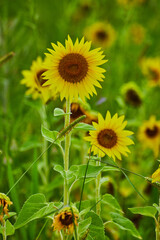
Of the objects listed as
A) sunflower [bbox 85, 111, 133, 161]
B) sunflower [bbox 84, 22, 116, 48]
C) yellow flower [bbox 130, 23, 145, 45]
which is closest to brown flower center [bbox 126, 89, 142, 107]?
sunflower [bbox 85, 111, 133, 161]

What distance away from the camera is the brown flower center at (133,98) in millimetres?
1498

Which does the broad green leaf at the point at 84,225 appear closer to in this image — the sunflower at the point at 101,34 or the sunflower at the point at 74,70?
the sunflower at the point at 74,70

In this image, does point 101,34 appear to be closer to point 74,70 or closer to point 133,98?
point 133,98

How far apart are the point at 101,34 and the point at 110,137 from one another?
2.02 m

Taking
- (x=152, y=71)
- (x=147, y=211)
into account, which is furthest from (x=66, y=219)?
(x=152, y=71)

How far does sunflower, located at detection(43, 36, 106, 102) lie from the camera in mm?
762

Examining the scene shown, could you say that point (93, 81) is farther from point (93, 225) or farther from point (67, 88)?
point (93, 225)

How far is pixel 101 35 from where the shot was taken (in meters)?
2.74

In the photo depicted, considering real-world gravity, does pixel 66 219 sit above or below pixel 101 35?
below

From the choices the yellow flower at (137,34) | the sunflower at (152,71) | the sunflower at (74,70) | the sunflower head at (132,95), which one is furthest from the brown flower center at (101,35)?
the sunflower at (74,70)

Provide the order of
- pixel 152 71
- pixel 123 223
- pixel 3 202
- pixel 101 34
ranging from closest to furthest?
pixel 3 202, pixel 123 223, pixel 152 71, pixel 101 34

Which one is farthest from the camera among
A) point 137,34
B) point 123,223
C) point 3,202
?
point 137,34

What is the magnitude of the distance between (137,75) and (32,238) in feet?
5.12

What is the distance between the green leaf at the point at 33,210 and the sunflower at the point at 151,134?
2.54 feet
